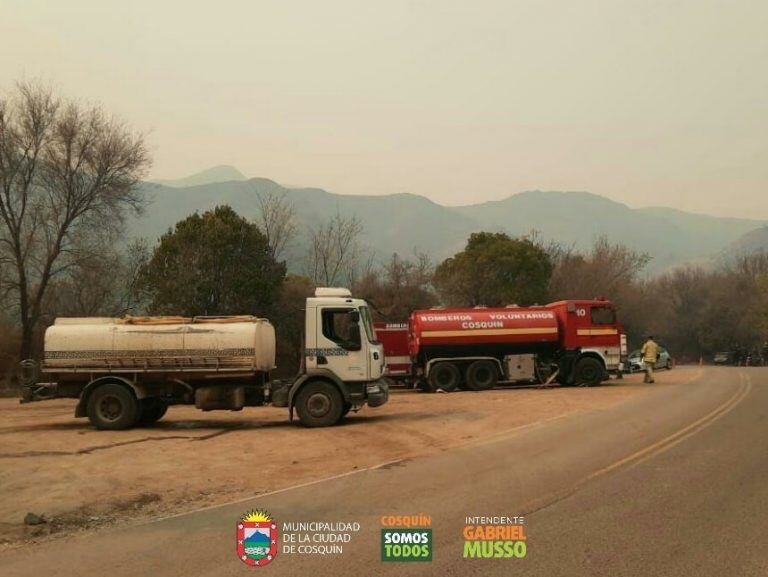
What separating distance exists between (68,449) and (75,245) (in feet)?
70.7

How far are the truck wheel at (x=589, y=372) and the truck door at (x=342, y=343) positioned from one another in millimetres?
14651

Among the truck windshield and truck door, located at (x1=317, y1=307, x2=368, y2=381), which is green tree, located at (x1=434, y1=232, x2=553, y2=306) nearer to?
the truck windshield

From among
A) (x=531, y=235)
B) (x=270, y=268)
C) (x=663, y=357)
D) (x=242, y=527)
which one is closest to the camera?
(x=242, y=527)

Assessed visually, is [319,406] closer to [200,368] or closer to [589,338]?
[200,368]

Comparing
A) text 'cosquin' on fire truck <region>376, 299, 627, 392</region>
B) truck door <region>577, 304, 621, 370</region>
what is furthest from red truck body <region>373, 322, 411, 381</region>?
truck door <region>577, 304, 621, 370</region>

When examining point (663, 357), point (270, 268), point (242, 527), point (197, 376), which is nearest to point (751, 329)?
point (663, 357)

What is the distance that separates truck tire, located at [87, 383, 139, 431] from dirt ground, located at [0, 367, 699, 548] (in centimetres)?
31

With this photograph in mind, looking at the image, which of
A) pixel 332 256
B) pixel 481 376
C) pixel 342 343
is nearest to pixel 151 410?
pixel 342 343

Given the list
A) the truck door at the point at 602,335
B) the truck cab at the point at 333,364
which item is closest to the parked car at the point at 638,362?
the truck door at the point at 602,335

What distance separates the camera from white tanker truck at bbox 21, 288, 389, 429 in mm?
16391

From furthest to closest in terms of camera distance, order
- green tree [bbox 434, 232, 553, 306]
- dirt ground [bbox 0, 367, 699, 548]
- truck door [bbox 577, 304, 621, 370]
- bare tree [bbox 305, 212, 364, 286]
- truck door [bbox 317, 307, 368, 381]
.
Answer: green tree [bbox 434, 232, 553, 306]
bare tree [bbox 305, 212, 364, 286]
truck door [bbox 577, 304, 621, 370]
truck door [bbox 317, 307, 368, 381]
dirt ground [bbox 0, 367, 699, 548]

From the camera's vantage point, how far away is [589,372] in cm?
2862

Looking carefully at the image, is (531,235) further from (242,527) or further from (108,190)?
(242,527)

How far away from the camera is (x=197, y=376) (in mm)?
16562
